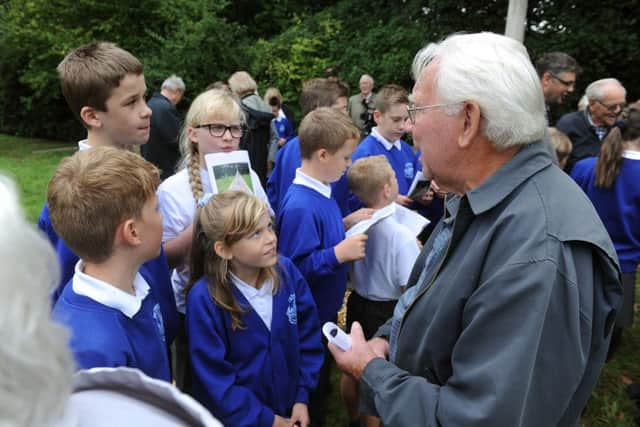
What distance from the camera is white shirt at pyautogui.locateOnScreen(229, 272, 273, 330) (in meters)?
2.28

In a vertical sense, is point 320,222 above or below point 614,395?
above

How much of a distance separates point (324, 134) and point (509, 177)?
1.72m

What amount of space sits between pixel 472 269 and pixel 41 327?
42.1 inches

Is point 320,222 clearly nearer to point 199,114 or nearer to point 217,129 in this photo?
point 217,129

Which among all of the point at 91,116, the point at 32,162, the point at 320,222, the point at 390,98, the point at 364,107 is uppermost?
the point at 91,116

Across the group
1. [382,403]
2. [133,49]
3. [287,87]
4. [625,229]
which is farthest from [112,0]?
[382,403]

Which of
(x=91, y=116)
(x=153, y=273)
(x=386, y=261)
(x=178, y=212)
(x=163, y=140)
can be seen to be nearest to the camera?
(x=153, y=273)

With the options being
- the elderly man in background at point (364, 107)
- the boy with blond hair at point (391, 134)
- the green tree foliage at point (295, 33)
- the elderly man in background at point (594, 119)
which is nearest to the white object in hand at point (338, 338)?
the boy with blond hair at point (391, 134)

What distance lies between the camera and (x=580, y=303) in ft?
4.36

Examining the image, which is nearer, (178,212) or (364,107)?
(178,212)

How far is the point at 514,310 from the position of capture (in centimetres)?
129

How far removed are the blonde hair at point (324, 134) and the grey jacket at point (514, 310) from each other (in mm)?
1638

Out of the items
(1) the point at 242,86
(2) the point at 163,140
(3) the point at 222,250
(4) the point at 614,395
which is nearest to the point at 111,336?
(3) the point at 222,250

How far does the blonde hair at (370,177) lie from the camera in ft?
10.4
